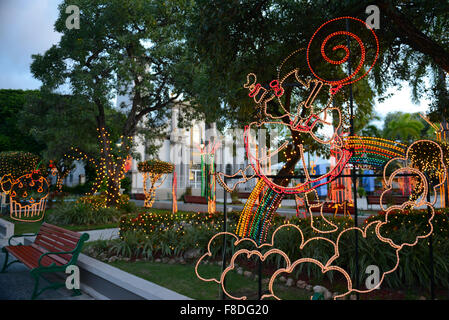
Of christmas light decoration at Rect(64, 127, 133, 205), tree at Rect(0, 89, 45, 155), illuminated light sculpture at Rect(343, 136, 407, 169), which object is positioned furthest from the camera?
tree at Rect(0, 89, 45, 155)

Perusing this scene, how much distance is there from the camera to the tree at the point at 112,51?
491 inches

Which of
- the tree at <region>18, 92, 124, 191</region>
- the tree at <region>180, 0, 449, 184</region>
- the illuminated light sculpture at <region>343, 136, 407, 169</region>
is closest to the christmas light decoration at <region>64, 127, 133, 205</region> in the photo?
the tree at <region>18, 92, 124, 191</region>

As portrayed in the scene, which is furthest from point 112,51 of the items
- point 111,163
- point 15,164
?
point 15,164

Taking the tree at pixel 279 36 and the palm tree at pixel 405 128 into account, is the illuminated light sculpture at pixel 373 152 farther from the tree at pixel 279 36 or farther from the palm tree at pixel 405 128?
the palm tree at pixel 405 128

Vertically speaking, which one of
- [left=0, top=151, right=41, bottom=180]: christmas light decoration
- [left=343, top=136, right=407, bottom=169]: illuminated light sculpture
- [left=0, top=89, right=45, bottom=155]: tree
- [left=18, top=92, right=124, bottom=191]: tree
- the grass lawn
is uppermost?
[left=0, top=89, right=45, bottom=155]: tree

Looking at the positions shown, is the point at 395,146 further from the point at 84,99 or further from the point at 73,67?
the point at 73,67

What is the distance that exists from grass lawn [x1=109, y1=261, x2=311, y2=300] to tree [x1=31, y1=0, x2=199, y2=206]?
28.5 feet

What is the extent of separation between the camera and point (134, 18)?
1271 cm

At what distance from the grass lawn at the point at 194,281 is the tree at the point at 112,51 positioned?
28.5ft

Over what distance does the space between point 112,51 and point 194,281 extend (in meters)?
11.2

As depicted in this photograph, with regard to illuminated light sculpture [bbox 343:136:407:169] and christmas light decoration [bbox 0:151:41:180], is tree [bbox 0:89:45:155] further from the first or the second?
illuminated light sculpture [bbox 343:136:407:169]

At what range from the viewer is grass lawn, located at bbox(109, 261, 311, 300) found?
4551 mm

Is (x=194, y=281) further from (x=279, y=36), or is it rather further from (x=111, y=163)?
(x=111, y=163)
